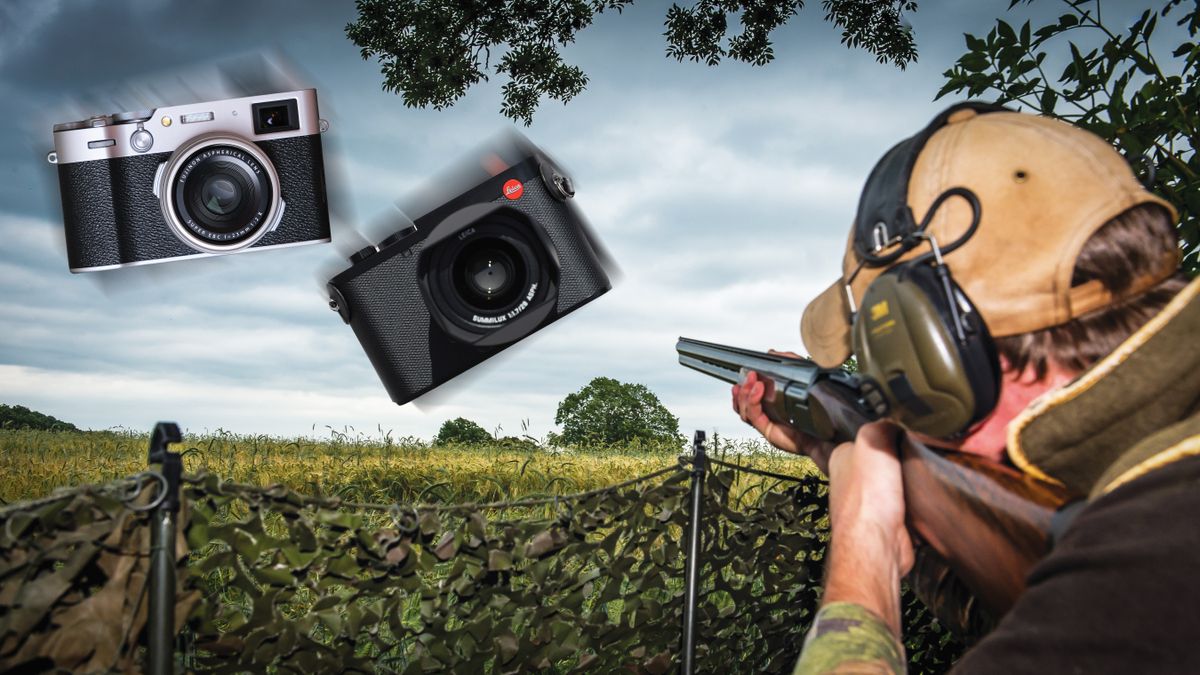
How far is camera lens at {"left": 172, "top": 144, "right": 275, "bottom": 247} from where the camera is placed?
518 cm

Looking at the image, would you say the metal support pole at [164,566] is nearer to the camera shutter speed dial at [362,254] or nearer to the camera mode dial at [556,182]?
the camera shutter speed dial at [362,254]

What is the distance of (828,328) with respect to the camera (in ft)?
8.16

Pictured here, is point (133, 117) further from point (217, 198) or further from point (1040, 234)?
point (1040, 234)

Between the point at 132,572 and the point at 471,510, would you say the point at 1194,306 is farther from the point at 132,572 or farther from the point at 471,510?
the point at 132,572

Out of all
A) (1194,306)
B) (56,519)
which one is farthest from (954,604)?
(56,519)

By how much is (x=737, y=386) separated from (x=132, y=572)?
2.16 m

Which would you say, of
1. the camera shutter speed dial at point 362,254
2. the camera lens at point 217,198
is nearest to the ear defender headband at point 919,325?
the camera shutter speed dial at point 362,254

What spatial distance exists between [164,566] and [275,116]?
3905 millimetres

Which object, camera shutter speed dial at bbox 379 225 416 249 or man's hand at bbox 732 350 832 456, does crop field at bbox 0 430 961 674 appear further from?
camera shutter speed dial at bbox 379 225 416 249

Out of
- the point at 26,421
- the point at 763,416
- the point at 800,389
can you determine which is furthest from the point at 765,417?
the point at 26,421

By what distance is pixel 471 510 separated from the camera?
2.48m

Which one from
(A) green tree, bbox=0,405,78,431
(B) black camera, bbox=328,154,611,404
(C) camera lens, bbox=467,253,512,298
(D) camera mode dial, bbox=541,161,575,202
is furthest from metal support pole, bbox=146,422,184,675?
(A) green tree, bbox=0,405,78,431

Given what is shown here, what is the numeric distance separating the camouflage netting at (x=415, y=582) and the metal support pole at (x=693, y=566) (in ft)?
0.21

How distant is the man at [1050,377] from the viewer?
1.20 metres
